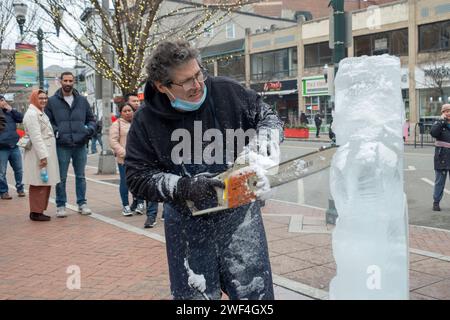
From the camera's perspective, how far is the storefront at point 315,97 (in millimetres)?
37366

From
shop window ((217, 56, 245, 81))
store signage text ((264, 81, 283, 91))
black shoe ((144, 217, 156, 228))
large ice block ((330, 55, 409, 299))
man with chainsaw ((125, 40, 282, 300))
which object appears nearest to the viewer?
large ice block ((330, 55, 409, 299))

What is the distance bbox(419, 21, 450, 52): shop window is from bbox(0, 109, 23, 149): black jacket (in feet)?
91.6

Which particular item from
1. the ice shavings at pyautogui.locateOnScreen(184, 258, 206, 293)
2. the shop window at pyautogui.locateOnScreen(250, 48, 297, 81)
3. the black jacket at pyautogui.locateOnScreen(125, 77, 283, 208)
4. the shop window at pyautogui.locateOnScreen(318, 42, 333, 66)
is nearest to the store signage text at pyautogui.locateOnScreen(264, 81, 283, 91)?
the shop window at pyautogui.locateOnScreen(250, 48, 297, 81)

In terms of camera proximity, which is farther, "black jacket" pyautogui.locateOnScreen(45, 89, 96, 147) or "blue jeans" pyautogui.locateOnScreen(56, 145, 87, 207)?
"blue jeans" pyautogui.locateOnScreen(56, 145, 87, 207)

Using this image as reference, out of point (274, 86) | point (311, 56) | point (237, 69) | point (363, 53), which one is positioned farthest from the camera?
point (237, 69)

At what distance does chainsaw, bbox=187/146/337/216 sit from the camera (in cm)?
215

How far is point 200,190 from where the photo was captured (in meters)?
2.22

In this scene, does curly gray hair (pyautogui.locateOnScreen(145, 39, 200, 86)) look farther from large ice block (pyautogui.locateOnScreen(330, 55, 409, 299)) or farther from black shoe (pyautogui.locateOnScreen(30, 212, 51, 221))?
black shoe (pyautogui.locateOnScreen(30, 212, 51, 221))

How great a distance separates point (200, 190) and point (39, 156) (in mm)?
5109

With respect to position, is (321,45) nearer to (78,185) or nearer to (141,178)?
(78,185)

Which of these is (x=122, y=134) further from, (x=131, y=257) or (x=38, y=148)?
(x=131, y=257)

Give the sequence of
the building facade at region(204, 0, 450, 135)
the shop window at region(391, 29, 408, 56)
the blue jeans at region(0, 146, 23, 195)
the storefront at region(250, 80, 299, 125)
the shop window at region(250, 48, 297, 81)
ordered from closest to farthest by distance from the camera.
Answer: the blue jeans at region(0, 146, 23, 195) < the building facade at region(204, 0, 450, 135) < the shop window at region(391, 29, 408, 56) < the storefront at region(250, 80, 299, 125) < the shop window at region(250, 48, 297, 81)

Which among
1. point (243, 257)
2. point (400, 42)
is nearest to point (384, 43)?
point (400, 42)
